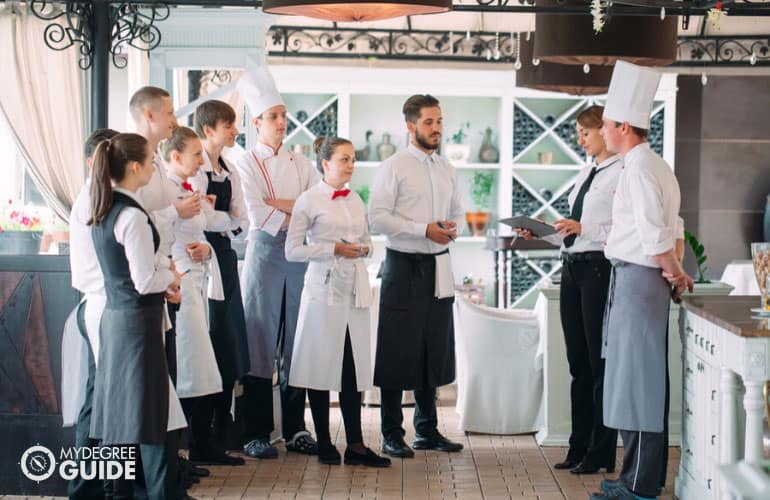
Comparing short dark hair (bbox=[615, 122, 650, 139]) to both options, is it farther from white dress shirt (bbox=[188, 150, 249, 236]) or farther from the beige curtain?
the beige curtain

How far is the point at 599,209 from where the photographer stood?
467 centimetres

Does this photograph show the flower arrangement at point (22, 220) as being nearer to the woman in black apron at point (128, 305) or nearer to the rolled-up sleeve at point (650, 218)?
the woman in black apron at point (128, 305)

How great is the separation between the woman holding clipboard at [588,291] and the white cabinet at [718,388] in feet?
1.50

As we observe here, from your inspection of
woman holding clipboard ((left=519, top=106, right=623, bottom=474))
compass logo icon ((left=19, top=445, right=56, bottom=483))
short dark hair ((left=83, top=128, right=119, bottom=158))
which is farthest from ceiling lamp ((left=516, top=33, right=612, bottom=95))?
compass logo icon ((left=19, top=445, right=56, bottom=483))

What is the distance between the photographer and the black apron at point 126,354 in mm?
3672

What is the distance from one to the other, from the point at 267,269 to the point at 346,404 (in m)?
0.74

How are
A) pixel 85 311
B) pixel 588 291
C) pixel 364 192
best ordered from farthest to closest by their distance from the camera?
pixel 364 192
pixel 588 291
pixel 85 311

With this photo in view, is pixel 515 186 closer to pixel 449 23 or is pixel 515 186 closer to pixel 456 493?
pixel 449 23

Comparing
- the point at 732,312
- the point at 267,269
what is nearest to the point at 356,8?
the point at 267,269

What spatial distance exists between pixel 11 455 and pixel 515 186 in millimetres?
6106

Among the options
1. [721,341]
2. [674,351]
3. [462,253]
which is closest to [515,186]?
[462,253]

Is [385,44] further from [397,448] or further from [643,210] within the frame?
[643,210]

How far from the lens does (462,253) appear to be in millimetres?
9664

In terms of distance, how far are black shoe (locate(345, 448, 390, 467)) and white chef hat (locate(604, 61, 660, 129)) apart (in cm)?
186
